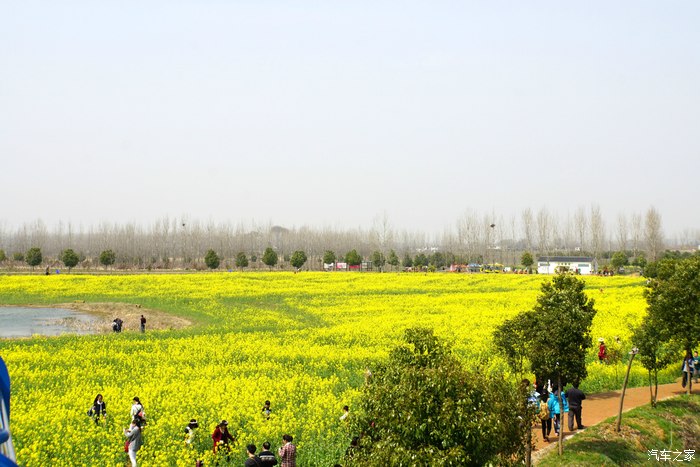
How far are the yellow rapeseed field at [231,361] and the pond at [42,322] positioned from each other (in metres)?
4.58

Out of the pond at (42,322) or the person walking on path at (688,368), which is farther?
the pond at (42,322)

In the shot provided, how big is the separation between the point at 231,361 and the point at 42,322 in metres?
25.9

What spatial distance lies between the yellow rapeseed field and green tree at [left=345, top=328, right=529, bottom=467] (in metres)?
1.97

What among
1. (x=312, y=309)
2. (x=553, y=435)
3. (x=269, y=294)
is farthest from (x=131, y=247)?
(x=553, y=435)

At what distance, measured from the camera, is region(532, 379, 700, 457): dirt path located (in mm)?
19898

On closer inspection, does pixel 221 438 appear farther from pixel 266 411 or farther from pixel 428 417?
pixel 428 417

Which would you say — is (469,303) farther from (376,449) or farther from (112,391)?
(376,449)

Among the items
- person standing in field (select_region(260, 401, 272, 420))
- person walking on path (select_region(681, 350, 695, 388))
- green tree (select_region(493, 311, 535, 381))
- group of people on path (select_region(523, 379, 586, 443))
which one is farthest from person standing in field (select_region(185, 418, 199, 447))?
person walking on path (select_region(681, 350, 695, 388))

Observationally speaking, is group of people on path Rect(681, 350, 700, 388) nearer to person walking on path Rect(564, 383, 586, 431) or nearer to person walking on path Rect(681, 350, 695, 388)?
person walking on path Rect(681, 350, 695, 388)

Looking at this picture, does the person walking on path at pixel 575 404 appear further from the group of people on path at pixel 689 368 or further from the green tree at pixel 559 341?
the group of people on path at pixel 689 368

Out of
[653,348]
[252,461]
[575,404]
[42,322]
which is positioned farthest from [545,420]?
[42,322]

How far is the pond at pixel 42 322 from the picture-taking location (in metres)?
45.3

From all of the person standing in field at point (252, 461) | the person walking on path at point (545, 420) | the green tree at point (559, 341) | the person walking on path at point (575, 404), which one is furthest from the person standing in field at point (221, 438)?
the person walking on path at point (575, 404)

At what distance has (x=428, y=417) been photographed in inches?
427
